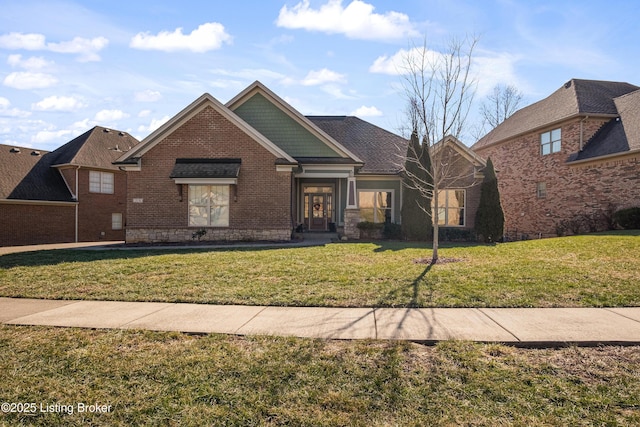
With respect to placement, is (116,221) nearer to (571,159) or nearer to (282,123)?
(282,123)

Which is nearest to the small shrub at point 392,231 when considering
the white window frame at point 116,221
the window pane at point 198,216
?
the window pane at point 198,216

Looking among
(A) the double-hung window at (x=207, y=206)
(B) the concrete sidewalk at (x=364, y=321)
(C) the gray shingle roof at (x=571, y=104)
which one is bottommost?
(B) the concrete sidewalk at (x=364, y=321)

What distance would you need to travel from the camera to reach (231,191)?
16578 millimetres

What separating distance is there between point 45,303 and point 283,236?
10369 millimetres

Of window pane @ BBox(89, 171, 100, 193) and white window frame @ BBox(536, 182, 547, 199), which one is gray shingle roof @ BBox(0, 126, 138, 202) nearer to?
window pane @ BBox(89, 171, 100, 193)

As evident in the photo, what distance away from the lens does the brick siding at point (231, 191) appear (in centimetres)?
1644

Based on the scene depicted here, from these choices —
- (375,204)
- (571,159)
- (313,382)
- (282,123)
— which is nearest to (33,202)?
(282,123)

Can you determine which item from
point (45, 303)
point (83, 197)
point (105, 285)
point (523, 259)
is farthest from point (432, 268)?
point (83, 197)

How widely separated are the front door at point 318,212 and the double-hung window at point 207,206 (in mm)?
6168

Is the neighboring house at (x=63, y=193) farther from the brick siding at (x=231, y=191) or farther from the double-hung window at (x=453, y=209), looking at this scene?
the double-hung window at (x=453, y=209)

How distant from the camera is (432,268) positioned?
9.08 meters

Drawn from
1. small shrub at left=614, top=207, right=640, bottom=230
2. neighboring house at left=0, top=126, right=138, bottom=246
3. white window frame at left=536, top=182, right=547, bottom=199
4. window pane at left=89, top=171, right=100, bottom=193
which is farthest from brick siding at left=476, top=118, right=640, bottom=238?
window pane at left=89, top=171, right=100, bottom=193

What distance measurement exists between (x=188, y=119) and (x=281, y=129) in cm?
476

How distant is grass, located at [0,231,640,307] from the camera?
21.0ft
